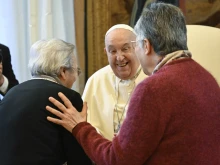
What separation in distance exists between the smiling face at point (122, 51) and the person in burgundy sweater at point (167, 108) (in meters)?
1.10

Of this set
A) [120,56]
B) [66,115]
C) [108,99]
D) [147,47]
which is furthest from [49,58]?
[108,99]

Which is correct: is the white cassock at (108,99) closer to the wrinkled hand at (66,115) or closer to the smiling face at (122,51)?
the smiling face at (122,51)

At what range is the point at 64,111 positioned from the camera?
174 centimetres

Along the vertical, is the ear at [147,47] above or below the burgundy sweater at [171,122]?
above

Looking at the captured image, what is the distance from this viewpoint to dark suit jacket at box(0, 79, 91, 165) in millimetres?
1720

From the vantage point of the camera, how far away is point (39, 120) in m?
1.73

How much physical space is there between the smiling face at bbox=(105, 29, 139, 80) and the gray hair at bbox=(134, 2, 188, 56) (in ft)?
3.70

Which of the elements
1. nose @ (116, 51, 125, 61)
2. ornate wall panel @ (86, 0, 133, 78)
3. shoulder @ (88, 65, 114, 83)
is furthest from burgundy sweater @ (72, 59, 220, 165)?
ornate wall panel @ (86, 0, 133, 78)

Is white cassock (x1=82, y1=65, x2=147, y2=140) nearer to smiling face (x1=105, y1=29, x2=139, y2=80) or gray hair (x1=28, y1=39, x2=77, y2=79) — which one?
smiling face (x1=105, y1=29, x2=139, y2=80)

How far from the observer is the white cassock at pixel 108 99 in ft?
8.75

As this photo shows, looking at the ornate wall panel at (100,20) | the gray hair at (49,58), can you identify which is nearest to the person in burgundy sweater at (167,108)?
the gray hair at (49,58)

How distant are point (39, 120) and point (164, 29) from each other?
27.2 inches

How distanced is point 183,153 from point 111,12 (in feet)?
8.23

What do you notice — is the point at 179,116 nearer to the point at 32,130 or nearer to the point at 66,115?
the point at 66,115
